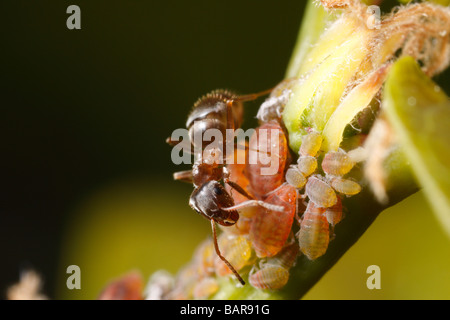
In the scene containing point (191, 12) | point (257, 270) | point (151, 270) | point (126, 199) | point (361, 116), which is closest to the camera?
point (361, 116)

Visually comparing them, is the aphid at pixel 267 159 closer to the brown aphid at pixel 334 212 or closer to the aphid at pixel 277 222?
the aphid at pixel 277 222

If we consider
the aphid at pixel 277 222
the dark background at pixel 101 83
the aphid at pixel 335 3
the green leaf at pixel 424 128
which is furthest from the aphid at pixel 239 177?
the dark background at pixel 101 83

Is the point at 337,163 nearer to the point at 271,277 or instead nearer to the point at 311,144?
the point at 311,144

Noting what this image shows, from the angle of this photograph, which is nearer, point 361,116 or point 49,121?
point 361,116

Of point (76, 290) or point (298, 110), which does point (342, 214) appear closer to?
point (298, 110)

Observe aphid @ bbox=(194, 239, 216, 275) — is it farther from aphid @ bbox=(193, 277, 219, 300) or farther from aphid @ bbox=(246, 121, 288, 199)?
aphid @ bbox=(246, 121, 288, 199)

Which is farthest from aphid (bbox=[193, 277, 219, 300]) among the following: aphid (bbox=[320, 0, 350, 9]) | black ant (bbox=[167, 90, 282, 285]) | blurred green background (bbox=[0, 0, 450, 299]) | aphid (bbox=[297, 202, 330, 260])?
blurred green background (bbox=[0, 0, 450, 299])
